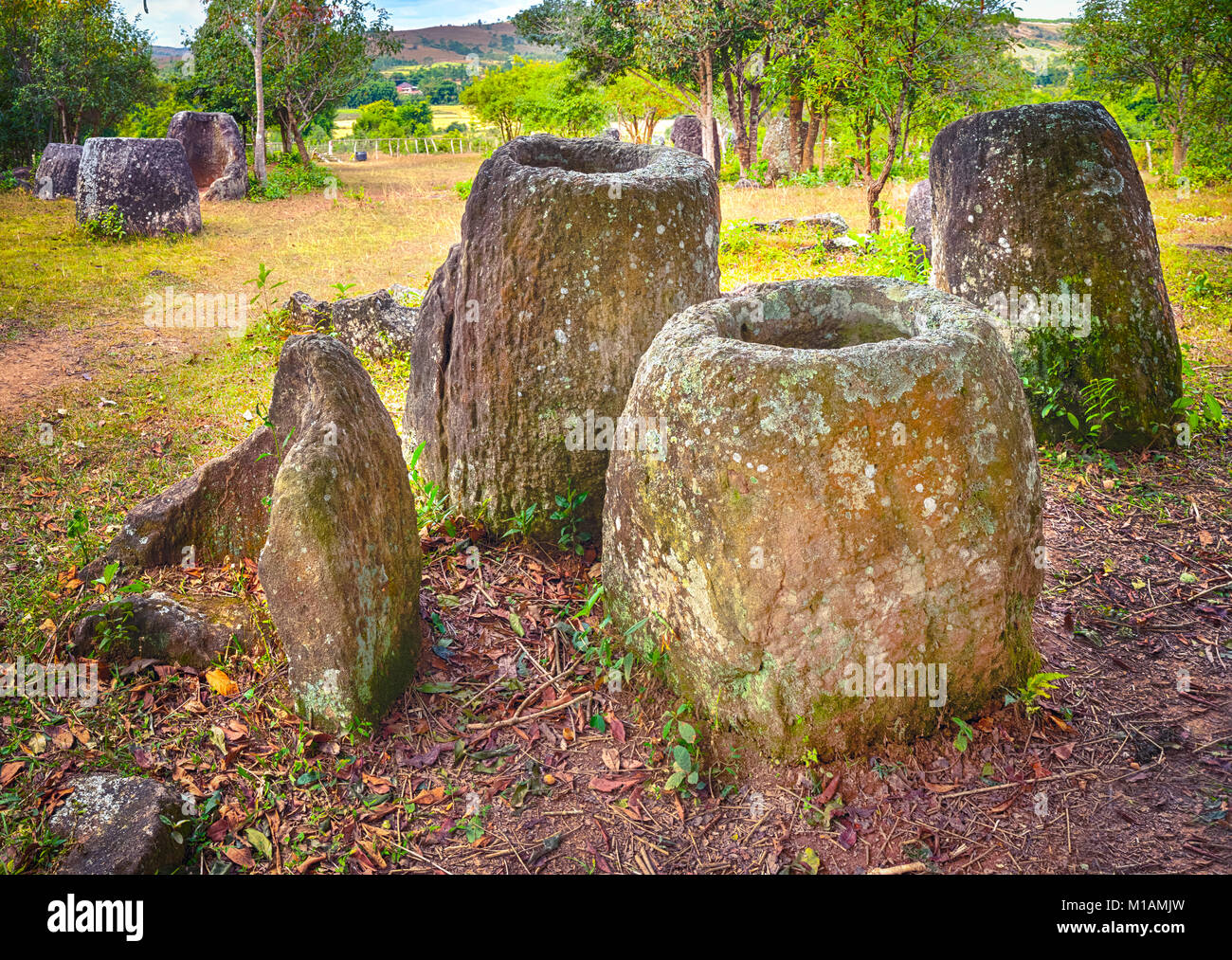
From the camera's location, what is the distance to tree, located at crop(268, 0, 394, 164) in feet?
80.3

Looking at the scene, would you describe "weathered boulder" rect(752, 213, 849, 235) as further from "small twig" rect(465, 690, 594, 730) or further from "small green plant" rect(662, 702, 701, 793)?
"small green plant" rect(662, 702, 701, 793)

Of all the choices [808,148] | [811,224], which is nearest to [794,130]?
[808,148]

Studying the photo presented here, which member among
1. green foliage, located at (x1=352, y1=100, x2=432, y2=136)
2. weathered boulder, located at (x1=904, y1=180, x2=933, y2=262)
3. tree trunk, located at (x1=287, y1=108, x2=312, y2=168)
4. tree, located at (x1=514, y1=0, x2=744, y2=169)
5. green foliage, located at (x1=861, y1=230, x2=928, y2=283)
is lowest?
green foliage, located at (x1=861, y1=230, x2=928, y2=283)

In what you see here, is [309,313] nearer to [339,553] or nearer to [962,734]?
[339,553]

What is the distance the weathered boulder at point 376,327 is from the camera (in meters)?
9.02

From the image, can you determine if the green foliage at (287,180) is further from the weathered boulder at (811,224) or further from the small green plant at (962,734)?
the small green plant at (962,734)

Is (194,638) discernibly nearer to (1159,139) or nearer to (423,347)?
(423,347)

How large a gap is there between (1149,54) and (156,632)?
2494 centimetres

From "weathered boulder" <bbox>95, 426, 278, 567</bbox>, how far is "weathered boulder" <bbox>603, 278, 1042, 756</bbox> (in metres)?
2.10

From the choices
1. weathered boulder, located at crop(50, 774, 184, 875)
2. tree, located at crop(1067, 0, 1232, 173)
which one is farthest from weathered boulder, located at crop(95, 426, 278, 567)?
tree, located at crop(1067, 0, 1232, 173)

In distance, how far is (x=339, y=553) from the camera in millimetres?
3500

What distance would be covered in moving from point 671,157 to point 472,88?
120ft

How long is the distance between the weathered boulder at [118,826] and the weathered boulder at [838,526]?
1964 millimetres
